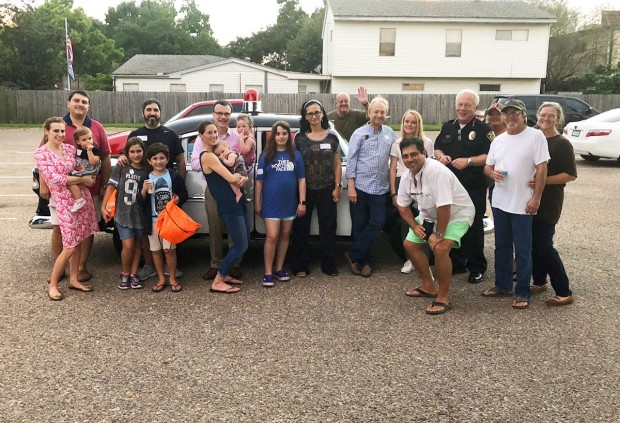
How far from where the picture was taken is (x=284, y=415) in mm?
3418

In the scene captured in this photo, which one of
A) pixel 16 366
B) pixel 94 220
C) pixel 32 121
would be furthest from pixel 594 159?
pixel 32 121

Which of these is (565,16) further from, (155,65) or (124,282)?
(124,282)

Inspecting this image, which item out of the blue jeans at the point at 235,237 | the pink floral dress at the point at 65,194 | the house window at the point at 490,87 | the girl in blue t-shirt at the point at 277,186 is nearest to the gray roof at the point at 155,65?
the house window at the point at 490,87

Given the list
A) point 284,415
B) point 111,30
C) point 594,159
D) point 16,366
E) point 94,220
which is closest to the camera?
point 284,415

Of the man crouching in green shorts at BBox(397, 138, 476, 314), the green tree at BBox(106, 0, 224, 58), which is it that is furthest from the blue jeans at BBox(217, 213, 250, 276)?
the green tree at BBox(106, 0, 224, 58)

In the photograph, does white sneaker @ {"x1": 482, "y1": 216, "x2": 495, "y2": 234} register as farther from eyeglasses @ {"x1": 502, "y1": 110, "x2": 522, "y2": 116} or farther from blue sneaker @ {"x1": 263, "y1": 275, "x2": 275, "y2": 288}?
blue sneaker @ {"x1": 263, "y1": 275, "x2": 275, "y2": 288}

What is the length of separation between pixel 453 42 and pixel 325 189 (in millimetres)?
28411

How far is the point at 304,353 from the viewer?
14.0 feet

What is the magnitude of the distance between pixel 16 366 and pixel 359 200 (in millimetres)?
3389

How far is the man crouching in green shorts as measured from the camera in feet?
16.4

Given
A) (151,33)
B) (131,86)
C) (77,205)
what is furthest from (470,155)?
(151,33)

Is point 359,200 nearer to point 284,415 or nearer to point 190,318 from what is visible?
point 190,318

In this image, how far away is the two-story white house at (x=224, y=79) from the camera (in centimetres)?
3344

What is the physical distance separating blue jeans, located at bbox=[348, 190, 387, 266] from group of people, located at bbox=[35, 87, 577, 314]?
0.6 inches
